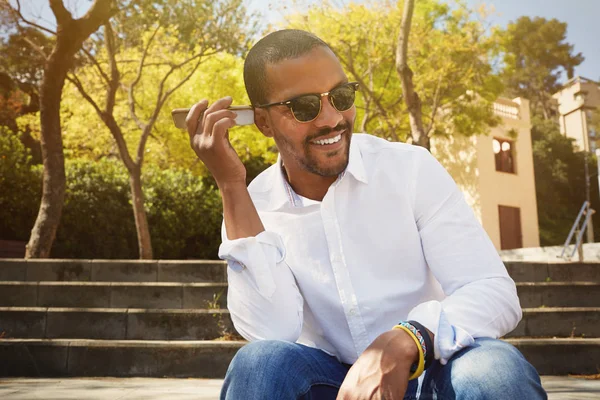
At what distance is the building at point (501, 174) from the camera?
27406mm

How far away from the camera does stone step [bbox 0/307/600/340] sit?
7.00 m

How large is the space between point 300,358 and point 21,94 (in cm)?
2614

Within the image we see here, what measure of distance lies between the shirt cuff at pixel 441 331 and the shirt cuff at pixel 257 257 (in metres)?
0.47

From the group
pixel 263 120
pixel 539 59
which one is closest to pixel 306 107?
pixel 263 120

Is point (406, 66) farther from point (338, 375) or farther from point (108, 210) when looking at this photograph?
point (338, 375)

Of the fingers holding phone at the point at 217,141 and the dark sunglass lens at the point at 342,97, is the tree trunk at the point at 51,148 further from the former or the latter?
the dark sunglass lens at the point at 342,97

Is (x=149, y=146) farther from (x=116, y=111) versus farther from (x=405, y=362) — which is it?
(x=405, y=362)

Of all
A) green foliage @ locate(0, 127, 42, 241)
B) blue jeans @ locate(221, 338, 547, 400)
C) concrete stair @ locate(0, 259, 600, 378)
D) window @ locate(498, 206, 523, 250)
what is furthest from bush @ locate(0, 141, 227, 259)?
window @ locate(498, 206, 523, 250)

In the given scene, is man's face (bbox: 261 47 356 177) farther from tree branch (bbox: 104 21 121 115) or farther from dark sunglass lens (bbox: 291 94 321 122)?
tree branch (bbox: 104 21 121 115)

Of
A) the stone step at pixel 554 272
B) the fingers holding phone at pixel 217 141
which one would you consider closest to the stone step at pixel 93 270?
the stone step at pixel 554 272

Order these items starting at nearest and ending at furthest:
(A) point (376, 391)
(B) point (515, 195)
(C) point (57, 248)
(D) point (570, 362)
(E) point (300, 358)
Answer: (A) point (376, 391) < (E) point (300, 358) < (D) point (570, 362) < (C) point (57, 248) < (B) point (515, 195)

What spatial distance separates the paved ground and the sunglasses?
2996 millimetres

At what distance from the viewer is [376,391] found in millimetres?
1611

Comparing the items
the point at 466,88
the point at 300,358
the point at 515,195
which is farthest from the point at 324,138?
the point at 515,195
